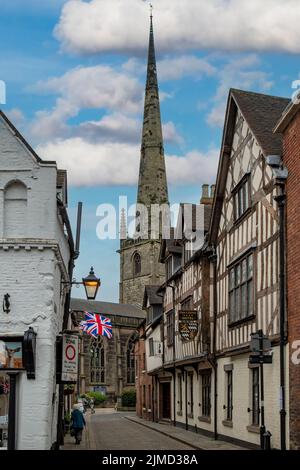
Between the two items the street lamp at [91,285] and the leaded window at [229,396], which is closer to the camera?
the street lamp at [91,285]

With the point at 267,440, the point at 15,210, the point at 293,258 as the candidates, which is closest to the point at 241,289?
the point at 293,258

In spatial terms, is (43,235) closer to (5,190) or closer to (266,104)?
(5,190)

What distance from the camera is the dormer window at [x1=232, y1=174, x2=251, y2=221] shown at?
21219 millimetres

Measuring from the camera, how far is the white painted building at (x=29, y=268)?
15234 millimetres

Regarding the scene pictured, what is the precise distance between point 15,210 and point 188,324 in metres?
12.5

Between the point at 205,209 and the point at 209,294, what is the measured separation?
6931 mm

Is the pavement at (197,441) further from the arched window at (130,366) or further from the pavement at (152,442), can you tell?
the arched window at (130,366)

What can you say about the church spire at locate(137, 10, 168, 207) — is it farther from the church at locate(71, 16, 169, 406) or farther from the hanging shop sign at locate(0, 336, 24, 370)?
the hanging shop sign at locate(0, 336, 24, 370)

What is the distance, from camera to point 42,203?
52.3 feet

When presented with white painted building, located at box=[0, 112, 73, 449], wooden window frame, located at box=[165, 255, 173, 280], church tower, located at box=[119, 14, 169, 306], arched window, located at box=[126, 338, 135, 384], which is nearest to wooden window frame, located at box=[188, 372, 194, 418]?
wooden window frame, located at box=[165, 255, 173, 280]

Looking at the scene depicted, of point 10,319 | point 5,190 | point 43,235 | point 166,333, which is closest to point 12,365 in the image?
point 10,319

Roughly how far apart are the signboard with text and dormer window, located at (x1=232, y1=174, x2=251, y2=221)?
6800mm

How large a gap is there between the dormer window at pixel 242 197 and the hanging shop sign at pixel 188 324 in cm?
591

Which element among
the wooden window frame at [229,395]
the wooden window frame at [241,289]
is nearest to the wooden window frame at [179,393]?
the wooden window frame at [229,395]
